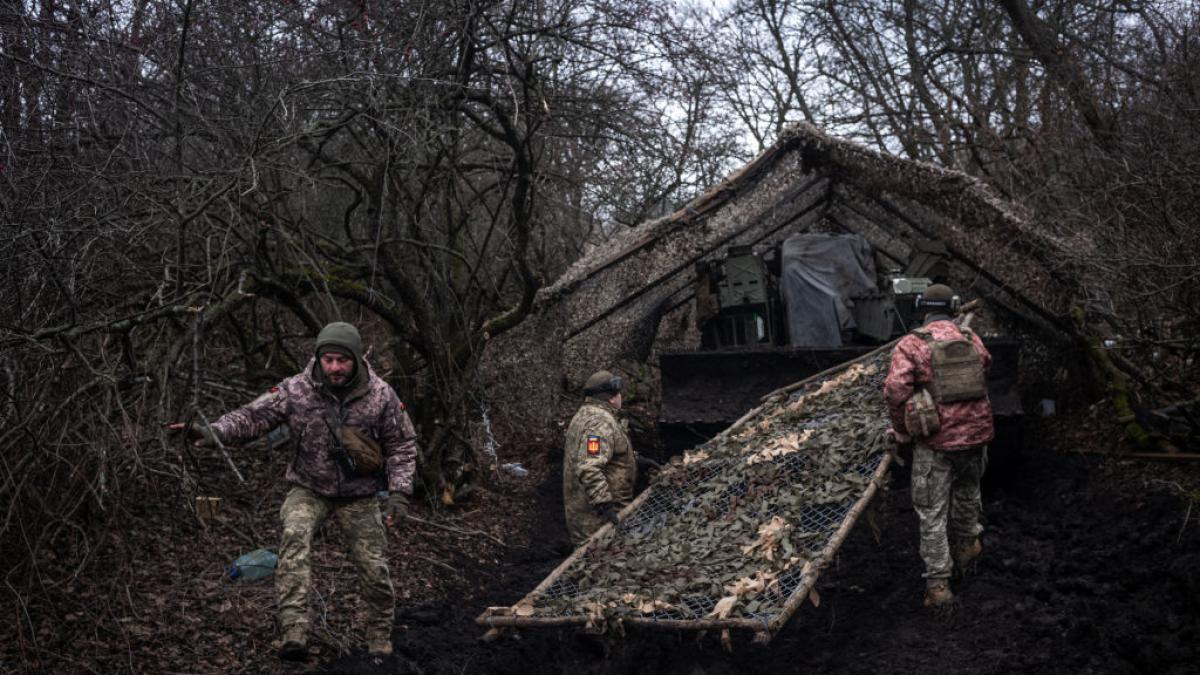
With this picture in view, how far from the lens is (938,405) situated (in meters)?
6.92

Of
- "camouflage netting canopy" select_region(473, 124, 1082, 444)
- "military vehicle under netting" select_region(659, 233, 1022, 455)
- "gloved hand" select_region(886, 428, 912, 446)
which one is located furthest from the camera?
"camouflage netting canopy" select_region(473, 124, 1082, 444)

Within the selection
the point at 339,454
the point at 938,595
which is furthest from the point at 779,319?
the point at 339,454

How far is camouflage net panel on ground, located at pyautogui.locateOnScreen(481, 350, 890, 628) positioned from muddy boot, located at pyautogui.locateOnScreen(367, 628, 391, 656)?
0.64m

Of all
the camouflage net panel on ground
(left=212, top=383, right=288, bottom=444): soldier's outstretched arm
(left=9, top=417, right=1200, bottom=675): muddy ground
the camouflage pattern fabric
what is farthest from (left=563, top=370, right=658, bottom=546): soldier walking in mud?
(left=212, top=383, right=288, bottom=444): soldier's outstretched arm

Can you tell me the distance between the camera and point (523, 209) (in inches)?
392

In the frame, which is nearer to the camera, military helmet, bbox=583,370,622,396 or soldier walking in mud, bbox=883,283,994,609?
soldier walking in mud, bbox=883,283,994,609

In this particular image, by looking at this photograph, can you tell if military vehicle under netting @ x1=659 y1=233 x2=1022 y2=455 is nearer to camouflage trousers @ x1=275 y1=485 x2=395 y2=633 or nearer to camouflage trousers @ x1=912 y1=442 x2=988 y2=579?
camouflage trousers @ x1=912 y1=442 x2=988 y2=579

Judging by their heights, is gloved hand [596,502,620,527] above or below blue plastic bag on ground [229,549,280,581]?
above

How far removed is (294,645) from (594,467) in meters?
2.76

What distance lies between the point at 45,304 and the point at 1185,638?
627 centimetres

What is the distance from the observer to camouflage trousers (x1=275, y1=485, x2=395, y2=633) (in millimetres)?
5840

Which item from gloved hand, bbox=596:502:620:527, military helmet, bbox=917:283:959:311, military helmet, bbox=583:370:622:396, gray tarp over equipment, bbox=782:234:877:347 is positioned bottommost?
gloved hand, bbox=596:502:620:527

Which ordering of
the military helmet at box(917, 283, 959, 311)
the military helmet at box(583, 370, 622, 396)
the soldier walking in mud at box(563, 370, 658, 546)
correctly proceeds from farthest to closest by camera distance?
the military helmet at box(583, 370, 622, 396) < the soldier walking in mud at box(563, 370, 658, 546) < the military helmet at box(917, 283, 959, 311)

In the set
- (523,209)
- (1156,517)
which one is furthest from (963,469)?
(523,209)
